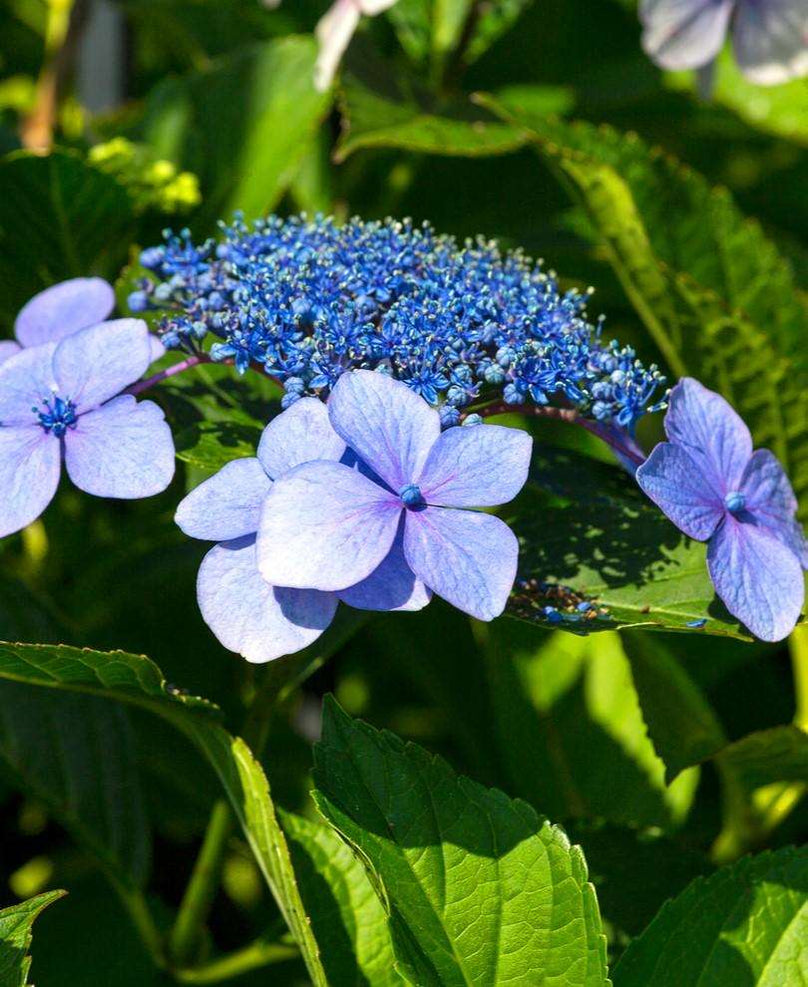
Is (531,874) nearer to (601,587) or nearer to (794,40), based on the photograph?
(601,587)

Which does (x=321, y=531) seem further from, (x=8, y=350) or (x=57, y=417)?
(x=8, y=350)

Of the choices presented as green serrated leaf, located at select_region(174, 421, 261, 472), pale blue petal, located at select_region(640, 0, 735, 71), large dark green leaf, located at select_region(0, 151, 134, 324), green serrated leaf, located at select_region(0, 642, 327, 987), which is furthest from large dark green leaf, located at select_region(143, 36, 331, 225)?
green serrated leaf, located at select_region(0, 642, 327, 987)

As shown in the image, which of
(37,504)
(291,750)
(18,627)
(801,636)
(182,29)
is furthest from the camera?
(182,29)

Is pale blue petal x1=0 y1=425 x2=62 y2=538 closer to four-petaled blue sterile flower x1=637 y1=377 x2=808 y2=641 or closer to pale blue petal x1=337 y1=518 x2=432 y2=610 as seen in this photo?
pale blue petal x1=337 y1=518 x2=432 y2=610

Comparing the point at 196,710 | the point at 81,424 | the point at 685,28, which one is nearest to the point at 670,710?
the point at 196,710

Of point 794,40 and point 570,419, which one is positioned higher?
point 794,40

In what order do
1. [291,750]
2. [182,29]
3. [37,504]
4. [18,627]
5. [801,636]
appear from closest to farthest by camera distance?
1. [37,504]
2. [18,627]
3. [801,636]
4. [291,750]
5. [182,29]

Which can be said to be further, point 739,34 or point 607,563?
point 739,34

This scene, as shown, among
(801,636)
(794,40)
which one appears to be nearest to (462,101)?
(794,40)
